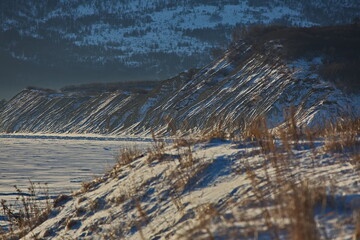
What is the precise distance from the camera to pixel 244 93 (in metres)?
35.4

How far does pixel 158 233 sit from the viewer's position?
12.4ft

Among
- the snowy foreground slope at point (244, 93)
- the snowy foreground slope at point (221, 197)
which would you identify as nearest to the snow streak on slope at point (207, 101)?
the snowy foreground slope at point (244, 93)

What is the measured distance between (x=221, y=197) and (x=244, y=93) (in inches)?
1263

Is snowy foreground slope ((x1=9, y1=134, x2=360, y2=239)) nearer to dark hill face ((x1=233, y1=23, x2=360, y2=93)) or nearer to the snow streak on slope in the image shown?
the snow streak on slope

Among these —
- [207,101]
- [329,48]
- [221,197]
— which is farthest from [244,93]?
[221,197]

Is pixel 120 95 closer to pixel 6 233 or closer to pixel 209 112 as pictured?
pixel 209 112

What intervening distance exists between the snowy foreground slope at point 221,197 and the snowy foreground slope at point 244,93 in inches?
575

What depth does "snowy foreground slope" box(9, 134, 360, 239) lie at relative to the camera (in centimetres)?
286

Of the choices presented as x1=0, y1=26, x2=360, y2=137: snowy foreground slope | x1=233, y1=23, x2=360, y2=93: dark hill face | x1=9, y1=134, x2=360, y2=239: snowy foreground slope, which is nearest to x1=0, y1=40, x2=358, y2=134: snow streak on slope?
x1=0, y1=26, x2=360, y2=137: snowy foreground slope

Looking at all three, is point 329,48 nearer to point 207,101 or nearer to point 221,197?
point 207,101

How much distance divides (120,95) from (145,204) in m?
52.9

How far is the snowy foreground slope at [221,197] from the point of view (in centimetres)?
286

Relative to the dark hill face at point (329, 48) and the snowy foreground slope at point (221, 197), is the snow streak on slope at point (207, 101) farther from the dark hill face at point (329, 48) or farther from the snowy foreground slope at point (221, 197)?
the snowy foreground slope at point (221, 197)

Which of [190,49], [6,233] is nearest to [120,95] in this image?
[6,233]
